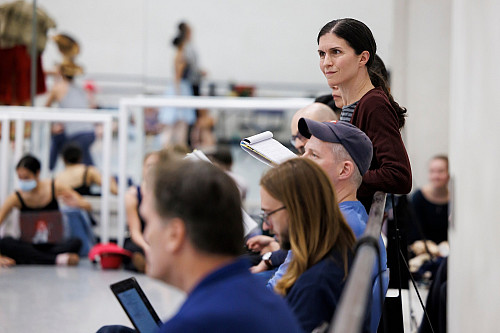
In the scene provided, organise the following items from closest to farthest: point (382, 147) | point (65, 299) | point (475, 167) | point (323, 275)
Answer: point (323, 275)
point (382, 147)
point (475, 167)
point (65, 299)

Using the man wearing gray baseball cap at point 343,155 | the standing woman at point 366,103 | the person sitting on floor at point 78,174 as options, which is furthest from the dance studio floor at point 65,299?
the man wearing gray baseball cap at point 343,155

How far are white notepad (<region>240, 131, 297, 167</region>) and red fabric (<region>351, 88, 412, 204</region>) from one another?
251mm

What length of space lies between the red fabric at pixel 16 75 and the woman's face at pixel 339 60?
25.1ft

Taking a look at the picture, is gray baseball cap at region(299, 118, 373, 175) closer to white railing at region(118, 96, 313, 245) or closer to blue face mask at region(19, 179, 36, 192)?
white railing at region(118, 96, 313, 245)

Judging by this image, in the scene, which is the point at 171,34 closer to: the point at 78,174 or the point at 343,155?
the point at 78,174

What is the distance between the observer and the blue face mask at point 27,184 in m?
8.68

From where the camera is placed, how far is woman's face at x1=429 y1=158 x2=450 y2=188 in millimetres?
7824

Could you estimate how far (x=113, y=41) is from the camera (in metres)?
13.8

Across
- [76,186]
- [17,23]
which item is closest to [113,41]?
[17,23]

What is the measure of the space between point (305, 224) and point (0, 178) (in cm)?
721

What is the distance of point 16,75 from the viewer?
10273mm

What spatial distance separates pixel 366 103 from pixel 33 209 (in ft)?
21.1

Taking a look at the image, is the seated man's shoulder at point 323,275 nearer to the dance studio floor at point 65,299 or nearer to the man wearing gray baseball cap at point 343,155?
the man wearing gray baseball cap at point 343,155

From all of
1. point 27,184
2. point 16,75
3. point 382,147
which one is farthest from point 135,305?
point 16,75
